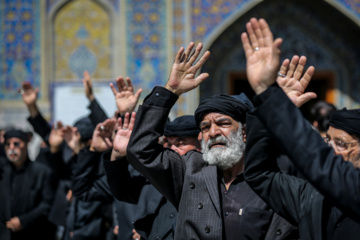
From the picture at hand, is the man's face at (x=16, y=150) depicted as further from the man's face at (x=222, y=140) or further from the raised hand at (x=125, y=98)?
the man's face at (x=222, y=140)

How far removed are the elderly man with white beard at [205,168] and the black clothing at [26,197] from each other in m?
3.07

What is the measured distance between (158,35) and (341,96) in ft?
11.8

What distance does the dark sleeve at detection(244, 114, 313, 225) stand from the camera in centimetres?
227

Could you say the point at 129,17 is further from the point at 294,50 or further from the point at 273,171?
the point at 273,171

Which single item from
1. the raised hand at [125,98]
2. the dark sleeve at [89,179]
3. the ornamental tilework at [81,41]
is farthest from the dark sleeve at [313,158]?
the ornamental tilework at [81,41]

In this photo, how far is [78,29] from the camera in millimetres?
9703

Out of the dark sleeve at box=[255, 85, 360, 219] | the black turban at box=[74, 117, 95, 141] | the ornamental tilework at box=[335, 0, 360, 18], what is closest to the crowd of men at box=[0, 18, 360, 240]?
the dark sleeve at box=[255, 85, 360, 219]

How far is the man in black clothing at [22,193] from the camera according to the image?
5.29 meters

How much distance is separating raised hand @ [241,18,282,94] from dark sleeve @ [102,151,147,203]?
1.30m

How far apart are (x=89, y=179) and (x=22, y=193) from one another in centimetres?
147

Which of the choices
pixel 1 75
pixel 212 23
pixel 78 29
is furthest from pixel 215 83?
pixel 1 75

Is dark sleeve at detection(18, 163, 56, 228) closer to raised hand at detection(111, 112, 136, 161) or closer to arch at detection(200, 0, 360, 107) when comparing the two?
raised hand at detection(111, 112, 136, 161)

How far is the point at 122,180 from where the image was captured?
315 centimetres

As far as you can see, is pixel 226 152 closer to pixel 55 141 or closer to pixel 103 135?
pixel 103 135
